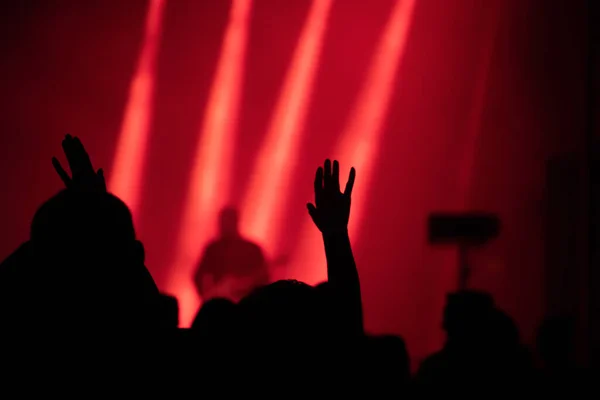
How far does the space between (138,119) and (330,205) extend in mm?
4234

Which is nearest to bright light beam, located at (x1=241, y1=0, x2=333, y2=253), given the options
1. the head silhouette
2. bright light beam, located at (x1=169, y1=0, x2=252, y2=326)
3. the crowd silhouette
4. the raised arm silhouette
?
bright light beam, located at (x1=169, y1=0, x2=252, y2=326)

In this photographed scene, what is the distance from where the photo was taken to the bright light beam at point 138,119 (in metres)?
5.37

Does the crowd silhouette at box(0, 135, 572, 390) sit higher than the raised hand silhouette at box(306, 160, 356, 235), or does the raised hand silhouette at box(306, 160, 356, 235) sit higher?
the raised hand silhouette at box(306, 160, 356, 235)

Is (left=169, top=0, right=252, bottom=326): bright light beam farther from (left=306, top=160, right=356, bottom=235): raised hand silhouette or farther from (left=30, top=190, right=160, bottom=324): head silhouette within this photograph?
(left=30, top=190, right=160, bottom=324): head silhouette

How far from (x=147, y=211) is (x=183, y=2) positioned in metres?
1.73

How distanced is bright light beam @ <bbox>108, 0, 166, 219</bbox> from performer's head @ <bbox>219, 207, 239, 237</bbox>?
0.77m

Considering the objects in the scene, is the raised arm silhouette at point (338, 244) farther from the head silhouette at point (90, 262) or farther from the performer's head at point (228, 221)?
the performer's head at point (228, 221)

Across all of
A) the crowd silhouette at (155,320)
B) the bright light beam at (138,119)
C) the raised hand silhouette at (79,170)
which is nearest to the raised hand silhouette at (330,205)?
the crowd silhouette at (155,320)

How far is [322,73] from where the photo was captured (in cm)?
535

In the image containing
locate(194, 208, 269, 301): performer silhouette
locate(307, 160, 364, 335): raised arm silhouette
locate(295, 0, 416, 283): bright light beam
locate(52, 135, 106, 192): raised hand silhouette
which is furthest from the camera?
locate(295, 0, 416, 283): bright light beam

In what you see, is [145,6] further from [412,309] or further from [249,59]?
[412,309]

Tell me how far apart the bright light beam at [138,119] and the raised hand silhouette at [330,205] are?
4109mm

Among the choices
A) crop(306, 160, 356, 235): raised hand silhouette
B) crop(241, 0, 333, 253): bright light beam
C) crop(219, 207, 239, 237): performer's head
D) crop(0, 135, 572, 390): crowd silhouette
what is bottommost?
crop(0, 135, 572, 390): crowd silhouette

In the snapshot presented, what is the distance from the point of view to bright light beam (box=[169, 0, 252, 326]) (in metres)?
5.30
